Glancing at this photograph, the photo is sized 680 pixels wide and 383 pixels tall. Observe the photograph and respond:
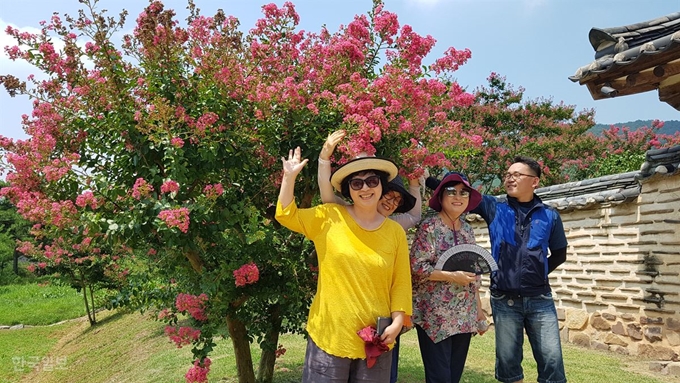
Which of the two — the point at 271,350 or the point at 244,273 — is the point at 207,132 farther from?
the point at 271,350

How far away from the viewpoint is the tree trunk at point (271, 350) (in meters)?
Answer: 4.52

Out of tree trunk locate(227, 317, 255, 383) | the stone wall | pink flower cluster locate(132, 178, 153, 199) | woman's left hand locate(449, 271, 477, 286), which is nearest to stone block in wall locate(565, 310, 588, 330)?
the stone wall

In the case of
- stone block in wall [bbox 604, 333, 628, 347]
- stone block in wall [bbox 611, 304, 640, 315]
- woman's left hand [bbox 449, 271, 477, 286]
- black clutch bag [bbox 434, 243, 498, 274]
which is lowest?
stone block in wall [bbox 604, 333, 628, 347]

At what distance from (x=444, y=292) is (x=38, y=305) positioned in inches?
790

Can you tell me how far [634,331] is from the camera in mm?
6363

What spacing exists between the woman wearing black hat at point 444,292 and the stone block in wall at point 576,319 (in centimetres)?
460

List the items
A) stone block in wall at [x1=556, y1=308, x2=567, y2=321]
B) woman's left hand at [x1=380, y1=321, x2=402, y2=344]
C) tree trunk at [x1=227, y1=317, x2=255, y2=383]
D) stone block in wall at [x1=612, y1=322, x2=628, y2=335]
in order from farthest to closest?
stone block in wall at [x1=556, y1=308, x2=567, y2=321]
stone block in wall at [x1=612, y1=322, x2=628, y2=335]
tree trunk at [x1=227, y1=317, x2=255, y2=383]
woman's left hand at [x1=380, y1=321, x2=402, y2=344]

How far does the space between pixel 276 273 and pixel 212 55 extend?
1.59 metres

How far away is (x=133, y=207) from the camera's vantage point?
3.21 m

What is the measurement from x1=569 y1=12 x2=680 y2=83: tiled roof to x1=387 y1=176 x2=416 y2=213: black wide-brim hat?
7.11 feet

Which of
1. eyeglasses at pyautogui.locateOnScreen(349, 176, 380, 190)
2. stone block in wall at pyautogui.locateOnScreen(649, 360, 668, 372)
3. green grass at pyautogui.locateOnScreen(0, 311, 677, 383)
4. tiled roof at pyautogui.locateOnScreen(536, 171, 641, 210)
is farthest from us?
tiled roof at pyautogui.locateOnScreen(536, 171, 641, 210)

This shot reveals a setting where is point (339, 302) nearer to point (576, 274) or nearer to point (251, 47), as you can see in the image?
point (251, 47)

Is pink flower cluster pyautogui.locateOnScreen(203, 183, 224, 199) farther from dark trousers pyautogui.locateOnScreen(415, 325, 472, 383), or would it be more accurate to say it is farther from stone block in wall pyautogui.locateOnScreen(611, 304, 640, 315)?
stone block in wall pyautogui.locateOnScreen(611, 304, 640, 315)

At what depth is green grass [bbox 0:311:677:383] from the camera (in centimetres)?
542
